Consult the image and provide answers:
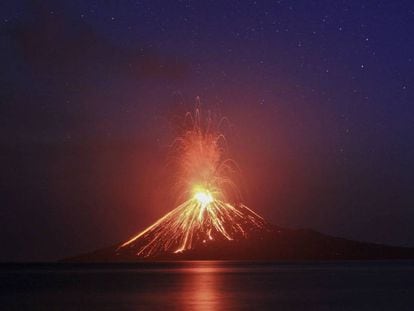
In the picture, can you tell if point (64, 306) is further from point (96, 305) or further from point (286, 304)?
point (286, 304)

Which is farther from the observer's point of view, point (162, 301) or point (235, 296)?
point (235, 296)

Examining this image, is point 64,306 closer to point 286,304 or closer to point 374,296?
point 286,304

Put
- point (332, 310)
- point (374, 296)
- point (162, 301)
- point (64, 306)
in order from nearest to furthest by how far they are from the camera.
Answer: point (332, 310) → point (64, 306) → point (162, 301) → point (374, 296)

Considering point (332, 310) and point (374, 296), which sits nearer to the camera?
point (332, 310)

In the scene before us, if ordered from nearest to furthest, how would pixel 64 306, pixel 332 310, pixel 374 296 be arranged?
pixel 332 310 → pixel 64 306 → pixel 374 296

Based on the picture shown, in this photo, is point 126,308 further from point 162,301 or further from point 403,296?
point 403,296

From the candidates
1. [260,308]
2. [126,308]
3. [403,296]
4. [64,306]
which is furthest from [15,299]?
[403,296]

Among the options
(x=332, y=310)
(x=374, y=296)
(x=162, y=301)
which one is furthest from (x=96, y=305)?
(x=374, y=296)

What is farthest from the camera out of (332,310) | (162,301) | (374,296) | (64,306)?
(374,296)
